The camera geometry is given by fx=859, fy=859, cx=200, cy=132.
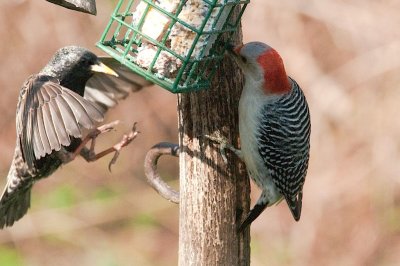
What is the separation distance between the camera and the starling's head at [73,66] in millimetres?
5555

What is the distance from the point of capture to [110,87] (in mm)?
6043

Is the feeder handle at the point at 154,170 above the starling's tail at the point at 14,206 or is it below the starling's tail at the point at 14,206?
above

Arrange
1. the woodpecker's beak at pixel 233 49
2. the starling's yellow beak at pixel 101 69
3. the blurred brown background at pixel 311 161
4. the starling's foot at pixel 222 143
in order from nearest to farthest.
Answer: the woodpecker's beak at pixel 233 49 < the starling's foot at pixel 222 143 < the starling's yellow beak at pixel 101 69 < the blurred brown background at pixel 311 161

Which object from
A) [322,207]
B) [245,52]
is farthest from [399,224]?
[245,52]

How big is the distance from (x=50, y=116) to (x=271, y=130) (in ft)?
4.14

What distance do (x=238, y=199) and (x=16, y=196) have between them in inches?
75.8

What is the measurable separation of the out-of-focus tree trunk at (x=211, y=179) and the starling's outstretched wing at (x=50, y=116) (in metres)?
0.53

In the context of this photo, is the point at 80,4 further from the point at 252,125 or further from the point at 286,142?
the point at 286,142

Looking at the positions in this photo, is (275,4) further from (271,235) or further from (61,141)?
(61,141)

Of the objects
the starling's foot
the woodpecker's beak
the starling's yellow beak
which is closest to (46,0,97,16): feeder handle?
the woodpecker's beak

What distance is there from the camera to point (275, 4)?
8453mm

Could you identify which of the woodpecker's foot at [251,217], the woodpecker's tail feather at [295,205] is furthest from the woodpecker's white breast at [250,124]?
the woodpecker's tail feather at [295,205]

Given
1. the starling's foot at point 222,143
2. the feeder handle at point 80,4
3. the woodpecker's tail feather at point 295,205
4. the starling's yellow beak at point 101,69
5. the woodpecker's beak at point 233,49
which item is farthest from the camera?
the starling's yellow beak at point 101,69

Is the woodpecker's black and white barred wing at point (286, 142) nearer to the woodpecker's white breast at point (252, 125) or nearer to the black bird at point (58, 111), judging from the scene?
the woodpecker's white breast at point (252, 125)
